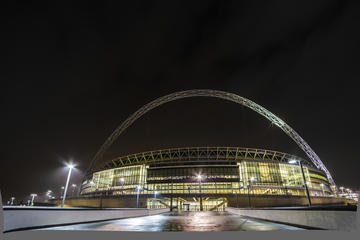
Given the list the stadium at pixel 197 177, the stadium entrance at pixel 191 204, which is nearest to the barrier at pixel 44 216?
the stadium at pixel 197 177

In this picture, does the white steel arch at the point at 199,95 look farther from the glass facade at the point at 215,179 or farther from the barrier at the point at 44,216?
the barrier at the point at 44,216

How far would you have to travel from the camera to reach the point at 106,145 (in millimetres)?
80250

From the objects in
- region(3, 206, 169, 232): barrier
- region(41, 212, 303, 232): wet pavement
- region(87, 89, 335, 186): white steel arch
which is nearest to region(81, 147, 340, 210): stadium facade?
region(87, 89, 335, 186): white steel arch

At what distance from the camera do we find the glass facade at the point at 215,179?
219 feet

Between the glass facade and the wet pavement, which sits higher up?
the glass facade

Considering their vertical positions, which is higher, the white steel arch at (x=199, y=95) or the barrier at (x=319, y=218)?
the white steel arch at (x=199, y=95)

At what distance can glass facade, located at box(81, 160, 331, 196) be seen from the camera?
66.8 metres

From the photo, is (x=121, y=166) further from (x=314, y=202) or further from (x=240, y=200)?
(x=314, y=202)

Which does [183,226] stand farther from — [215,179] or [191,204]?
[191,204]

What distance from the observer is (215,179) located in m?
67.0

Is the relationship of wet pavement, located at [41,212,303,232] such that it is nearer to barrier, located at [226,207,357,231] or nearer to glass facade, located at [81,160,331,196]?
barrier, located at [226,207,357,231]

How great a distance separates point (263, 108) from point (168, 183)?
4729cm

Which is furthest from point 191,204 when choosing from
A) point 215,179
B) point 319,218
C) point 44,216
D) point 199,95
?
point 319,218

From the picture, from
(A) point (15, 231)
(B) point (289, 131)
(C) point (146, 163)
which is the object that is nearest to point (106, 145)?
(C) point (146, 163)
